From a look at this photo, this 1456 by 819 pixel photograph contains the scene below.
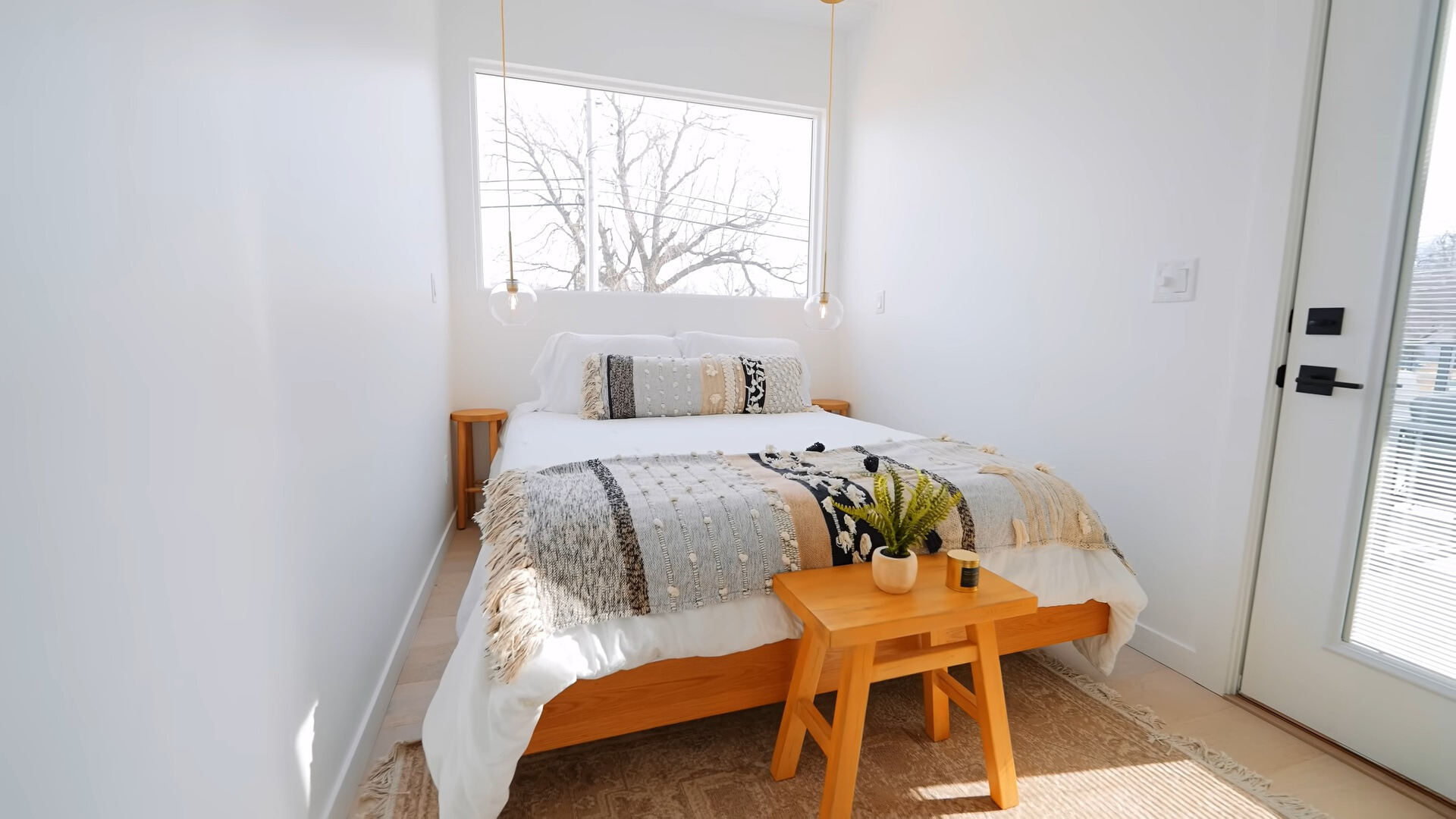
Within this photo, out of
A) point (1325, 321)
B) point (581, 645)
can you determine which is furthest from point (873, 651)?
point (1325, 321)

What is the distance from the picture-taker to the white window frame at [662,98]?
10.1 feet

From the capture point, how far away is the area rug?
50.6 inches

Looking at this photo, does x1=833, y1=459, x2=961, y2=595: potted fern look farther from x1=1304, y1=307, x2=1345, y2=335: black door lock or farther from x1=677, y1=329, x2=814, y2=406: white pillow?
x1=677, y1=329, x2=814, y2=406: white pillow

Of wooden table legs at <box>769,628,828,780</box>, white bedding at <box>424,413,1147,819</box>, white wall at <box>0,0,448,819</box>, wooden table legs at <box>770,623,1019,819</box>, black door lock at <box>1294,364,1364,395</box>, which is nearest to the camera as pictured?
white wall at <box>0,0,448,819</box>

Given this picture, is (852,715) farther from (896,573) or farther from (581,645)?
(581,645)

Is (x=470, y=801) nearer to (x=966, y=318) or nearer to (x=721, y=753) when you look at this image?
(x=721, y=753)

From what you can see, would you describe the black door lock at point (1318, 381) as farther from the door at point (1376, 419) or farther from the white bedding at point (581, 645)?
the white bedding at point (581, 645)

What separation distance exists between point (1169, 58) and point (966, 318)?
3.74 ft

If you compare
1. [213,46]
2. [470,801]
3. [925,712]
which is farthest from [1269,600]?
[213,46]

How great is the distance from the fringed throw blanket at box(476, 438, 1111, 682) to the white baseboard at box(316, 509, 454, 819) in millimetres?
476

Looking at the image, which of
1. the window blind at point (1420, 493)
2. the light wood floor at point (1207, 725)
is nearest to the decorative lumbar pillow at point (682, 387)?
the light wood floor at point (1207, 725)

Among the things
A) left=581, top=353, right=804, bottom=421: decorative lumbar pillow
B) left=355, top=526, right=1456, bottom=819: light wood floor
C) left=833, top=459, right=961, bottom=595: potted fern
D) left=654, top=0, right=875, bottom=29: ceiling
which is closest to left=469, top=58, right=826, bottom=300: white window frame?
left=654, top=0, right=875, bottom=29: ceiling

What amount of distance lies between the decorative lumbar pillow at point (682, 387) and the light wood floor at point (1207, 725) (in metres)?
1.01

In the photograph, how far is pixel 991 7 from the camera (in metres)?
2.55
